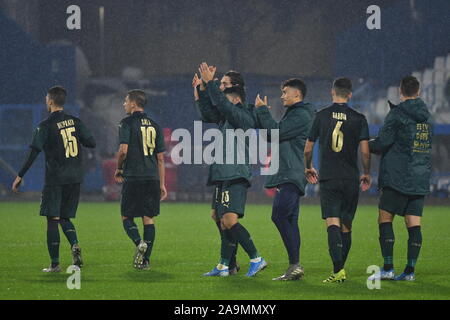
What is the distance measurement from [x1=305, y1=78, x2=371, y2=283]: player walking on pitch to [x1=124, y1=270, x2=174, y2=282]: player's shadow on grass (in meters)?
1.79

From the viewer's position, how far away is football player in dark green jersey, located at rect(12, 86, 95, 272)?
10.3 metres

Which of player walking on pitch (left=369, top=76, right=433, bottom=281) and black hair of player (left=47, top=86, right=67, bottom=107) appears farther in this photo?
black hair of player (left=47, top=86, right=67, bottom=107)

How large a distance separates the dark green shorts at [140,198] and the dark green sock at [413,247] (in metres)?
3.05

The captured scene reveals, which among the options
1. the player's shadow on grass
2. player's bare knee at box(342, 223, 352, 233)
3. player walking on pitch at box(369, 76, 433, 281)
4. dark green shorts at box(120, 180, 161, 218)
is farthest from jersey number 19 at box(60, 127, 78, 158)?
player walking on pitch at box(369, 76, 433, 281)

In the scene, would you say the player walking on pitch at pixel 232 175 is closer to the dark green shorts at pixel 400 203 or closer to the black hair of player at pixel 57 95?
the dark green shorts at pixel 400 203

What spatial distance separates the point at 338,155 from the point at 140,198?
2.64 metres

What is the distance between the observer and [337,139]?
363 inches

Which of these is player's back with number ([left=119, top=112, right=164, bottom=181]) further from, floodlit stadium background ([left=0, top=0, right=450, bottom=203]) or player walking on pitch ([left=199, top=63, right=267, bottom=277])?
floodlit stadium background ([left=0, top=0, right=450, bottom=203])

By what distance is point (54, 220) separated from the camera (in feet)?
34.1

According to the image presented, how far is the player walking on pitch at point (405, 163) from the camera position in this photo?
9.41m

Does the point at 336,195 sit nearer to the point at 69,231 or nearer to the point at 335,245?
the point at 335,245

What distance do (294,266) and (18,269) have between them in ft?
11.0
